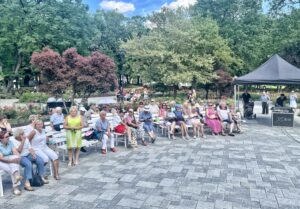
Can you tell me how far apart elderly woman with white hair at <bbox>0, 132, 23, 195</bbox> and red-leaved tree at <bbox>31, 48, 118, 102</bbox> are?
30.8 feet

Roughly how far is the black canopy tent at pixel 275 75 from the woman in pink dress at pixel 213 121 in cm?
350

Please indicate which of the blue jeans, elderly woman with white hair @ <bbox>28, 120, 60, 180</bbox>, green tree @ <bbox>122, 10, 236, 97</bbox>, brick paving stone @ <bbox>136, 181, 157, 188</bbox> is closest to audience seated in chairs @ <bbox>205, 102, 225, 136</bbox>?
brick paving stone @ <bbox>136, 181, 157, 188</bbox>

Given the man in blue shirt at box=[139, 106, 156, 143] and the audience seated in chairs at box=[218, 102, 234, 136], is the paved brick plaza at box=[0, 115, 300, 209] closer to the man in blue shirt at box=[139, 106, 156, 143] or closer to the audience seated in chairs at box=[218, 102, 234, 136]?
the man in blue shirt at box=[139, 106, 156, 143]

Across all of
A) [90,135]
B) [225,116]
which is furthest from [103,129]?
[225,116]

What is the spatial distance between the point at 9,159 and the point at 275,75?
1146 centimetres

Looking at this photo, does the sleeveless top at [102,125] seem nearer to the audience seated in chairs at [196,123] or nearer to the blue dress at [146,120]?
the blue dress at [146,120]

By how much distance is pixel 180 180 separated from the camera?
19.1 feet

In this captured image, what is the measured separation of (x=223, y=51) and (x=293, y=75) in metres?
14.2

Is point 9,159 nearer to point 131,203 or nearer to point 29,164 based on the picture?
point 29,164

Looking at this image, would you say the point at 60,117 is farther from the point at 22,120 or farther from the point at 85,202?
the point at 22,120

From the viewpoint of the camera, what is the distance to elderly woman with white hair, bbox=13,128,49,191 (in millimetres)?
5387

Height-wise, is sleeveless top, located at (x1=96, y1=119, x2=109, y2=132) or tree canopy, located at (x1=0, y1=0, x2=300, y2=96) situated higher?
tree canopy, located at (x1=0, y1=0, x2=300, y2=96)

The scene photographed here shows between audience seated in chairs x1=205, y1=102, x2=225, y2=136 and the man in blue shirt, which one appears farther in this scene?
audience seated in chairs x1=205, y1=102, x2=225, y2=136

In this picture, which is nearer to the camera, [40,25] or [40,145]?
[40,145]
